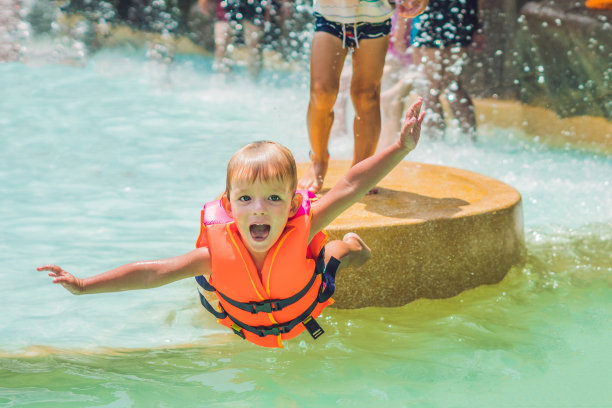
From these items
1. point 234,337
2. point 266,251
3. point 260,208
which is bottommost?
point 234,337

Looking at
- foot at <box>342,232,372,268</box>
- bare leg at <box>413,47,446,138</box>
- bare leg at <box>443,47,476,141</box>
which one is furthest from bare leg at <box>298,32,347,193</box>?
bare leg at <box>443,47,476,141</box>

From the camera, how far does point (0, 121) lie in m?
8.75

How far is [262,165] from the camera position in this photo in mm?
2576

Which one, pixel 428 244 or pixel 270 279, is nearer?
pixel 270 279

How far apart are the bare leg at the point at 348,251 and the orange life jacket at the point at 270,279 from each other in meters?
0.05

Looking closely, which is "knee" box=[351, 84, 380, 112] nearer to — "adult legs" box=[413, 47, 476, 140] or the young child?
the young child

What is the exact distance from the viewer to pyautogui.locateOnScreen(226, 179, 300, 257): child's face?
258cm

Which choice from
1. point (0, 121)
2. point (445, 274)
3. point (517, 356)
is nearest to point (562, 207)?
point (445, 274)

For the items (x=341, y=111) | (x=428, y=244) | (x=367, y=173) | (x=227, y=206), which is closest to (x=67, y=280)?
(x=227, y=206)

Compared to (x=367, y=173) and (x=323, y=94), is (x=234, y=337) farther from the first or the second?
(x=323, y=94)

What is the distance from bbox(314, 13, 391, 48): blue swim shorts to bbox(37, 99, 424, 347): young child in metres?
1.40

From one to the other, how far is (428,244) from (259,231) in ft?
4.33

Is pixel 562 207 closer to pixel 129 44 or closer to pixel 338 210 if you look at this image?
pixel 338 210

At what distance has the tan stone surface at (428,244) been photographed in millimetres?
3705
